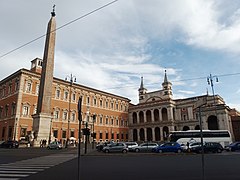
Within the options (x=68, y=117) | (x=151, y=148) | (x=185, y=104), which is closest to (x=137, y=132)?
(x=185, y=104)

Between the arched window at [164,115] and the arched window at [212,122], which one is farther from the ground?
the arched window at [164,115]

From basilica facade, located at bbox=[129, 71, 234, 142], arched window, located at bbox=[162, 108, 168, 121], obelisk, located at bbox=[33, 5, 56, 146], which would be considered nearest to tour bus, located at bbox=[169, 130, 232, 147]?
basilica facade, located at bbox=[129, 71, 234, 142]

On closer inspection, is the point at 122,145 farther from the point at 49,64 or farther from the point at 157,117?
the point at 157,117

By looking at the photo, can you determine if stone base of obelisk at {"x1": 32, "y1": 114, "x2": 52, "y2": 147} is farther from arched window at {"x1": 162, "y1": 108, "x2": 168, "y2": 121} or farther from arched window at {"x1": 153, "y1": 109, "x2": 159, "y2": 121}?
arched window at {"x1": 153, "y1": 109, "x2": 159, "y2": 121}

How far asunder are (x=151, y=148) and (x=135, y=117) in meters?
44.4

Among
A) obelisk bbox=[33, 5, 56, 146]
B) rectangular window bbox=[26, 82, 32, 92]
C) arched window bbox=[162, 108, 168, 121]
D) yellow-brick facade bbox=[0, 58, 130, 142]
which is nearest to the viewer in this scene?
obelisk bbox=[33, 5, 56, 146]

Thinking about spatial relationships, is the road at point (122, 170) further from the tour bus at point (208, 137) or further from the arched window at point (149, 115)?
the arched window at point (149, 115)

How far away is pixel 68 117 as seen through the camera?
169 ft

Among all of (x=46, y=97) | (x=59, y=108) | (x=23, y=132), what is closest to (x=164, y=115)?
(x=59, y=108)

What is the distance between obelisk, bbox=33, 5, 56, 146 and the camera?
1147 inches

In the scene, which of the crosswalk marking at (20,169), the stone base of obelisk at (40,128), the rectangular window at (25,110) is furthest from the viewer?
the rectangular window at (25,110)

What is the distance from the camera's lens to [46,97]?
3012 cm

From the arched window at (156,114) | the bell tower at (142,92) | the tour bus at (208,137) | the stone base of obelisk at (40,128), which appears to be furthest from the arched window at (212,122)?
the stone base of obelisk at (40,128)

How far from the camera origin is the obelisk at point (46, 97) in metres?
29.1
